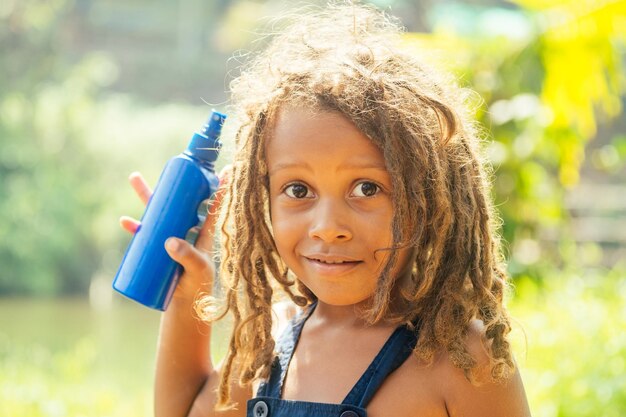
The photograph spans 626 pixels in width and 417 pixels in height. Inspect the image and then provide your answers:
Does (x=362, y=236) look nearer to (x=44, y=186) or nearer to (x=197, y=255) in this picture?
(x=197, y=255)

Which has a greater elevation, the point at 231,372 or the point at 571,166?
the point at 571,166

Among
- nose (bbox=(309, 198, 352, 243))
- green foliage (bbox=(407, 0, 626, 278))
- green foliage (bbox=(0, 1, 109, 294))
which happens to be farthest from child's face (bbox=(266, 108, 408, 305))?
green foliage (bbox=(0, 1, 109, 294))

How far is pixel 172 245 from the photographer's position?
1.78 meters

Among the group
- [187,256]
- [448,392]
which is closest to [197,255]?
[187,256]

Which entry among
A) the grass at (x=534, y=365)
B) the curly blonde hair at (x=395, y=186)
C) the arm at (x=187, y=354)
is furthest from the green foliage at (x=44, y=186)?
the curly blonde hair at (x=395, y=186)

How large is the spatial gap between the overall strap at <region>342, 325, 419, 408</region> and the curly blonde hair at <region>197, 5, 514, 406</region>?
2cm

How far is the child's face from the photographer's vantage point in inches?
60.6

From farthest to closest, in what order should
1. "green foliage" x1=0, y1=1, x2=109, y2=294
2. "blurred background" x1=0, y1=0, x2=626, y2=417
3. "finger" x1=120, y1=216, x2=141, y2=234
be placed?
1. "green foliage" x1=0, y1=1, x2=109, y2=294
2. "blurred background" x1=0, y1=0, x2=626, y2=417
3. "finger" x1=120, y1=216, x2=141, y2=234

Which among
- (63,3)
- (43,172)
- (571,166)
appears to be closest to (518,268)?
(571,166)

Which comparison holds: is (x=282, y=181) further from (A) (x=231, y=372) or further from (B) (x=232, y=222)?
(A) (x=231, y=372)

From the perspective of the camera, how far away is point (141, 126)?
1341cm

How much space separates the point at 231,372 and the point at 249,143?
409mm

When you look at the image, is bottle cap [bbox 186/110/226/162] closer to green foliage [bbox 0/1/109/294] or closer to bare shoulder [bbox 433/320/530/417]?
bare shoulder [bbox 433/320/530/417]

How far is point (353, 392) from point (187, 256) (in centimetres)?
41
